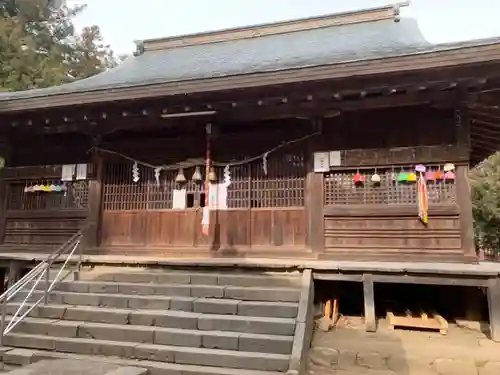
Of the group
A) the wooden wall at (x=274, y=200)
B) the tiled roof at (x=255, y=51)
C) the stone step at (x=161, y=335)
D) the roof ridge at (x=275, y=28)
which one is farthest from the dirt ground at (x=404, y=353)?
the roof ridge at (x=275, y=28)

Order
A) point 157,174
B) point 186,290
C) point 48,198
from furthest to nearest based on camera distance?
point 48,198 → point 157,174 → point 186,290

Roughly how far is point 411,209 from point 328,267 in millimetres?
1909

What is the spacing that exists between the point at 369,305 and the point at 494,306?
172 centimetres

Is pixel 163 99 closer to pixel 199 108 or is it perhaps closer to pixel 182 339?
pixel 199 108

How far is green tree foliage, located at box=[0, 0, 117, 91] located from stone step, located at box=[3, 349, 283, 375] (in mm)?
12978

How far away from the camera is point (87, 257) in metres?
8.00

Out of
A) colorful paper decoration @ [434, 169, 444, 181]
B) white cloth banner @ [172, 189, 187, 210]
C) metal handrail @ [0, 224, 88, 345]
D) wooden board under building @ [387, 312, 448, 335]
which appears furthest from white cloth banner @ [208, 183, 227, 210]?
colorful paper decoration @ [434, 169, 444, 181]

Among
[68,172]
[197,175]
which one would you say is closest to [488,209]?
[197,175]

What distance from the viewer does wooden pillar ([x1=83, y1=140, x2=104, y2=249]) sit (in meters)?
8.73

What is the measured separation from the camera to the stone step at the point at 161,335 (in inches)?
Result: 206

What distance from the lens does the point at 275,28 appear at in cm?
1288

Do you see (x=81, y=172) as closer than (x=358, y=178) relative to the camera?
No

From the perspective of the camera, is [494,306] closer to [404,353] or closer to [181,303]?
[404,353]

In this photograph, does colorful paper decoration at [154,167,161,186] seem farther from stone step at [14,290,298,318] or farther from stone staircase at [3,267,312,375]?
stone step at [14,290,298,318]
